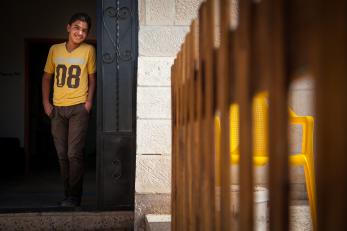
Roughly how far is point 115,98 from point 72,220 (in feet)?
3.46

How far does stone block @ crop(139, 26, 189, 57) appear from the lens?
10.8ft

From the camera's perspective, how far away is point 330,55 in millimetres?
504

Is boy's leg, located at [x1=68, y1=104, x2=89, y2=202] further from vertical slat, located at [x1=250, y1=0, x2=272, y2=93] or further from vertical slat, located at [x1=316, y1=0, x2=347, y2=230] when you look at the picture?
vertical slat, located at [x1=316, y1=0, x2=347, y2=230]

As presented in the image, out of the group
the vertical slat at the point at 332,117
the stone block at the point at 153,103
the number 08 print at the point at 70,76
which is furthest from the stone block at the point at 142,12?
the vertical slat at the point at 332,117

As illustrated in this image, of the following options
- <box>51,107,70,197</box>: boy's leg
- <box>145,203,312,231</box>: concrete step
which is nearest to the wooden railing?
<box>145,203,312,231</box>: concrete step

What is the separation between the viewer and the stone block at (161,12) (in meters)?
3.30

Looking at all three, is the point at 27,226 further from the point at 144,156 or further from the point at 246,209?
the point at 246,209

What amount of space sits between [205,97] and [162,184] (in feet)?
6.88

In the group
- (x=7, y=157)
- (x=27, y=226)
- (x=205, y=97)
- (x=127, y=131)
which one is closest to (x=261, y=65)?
(x=205, y=97)

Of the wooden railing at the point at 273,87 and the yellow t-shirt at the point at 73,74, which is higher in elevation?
the yellow t-shirt at the point at 73,74

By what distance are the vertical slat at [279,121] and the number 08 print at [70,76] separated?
3.10m

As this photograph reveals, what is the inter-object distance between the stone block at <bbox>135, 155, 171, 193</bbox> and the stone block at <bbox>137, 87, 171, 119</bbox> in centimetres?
32

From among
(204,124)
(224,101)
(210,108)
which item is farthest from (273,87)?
(204,124)

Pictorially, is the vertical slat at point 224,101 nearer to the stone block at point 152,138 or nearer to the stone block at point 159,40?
the stone block at point 152,138
